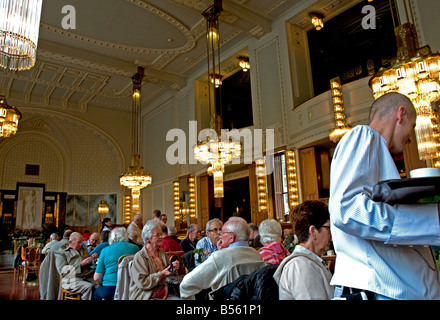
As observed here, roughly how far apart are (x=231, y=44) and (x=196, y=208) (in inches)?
254

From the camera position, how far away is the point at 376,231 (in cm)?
89

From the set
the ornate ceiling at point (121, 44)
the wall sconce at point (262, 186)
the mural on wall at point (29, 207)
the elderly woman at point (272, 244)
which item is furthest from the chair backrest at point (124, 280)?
the mural on wall at point (29, 207)

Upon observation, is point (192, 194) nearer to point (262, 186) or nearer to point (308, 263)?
point (262, 186)

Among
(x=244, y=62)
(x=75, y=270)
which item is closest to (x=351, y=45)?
(x=244, y=62)

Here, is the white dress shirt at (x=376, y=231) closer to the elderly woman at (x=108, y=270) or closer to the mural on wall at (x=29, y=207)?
the elderly woman at (x=108, y=270)

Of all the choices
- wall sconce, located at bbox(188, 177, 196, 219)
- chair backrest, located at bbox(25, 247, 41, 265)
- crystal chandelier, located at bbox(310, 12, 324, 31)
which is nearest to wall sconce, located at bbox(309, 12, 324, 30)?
crystal chandelier, located at bbox(310, 12, 324, 31)

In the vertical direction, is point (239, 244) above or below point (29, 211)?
below

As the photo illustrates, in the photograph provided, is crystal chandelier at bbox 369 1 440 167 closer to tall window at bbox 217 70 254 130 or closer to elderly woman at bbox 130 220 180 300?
elderly woman at bbox 130 220 180 300

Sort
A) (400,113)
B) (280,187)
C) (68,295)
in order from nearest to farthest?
(400,113), (68,295), (280,187)

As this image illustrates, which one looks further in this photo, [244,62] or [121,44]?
[244,62]

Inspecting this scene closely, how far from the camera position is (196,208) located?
13.3 metres

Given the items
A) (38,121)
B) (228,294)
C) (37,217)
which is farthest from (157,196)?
(228,294)

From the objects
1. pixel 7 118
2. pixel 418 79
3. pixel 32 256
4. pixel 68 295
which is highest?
pixel 7 118

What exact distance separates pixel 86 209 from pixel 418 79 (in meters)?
16.2
